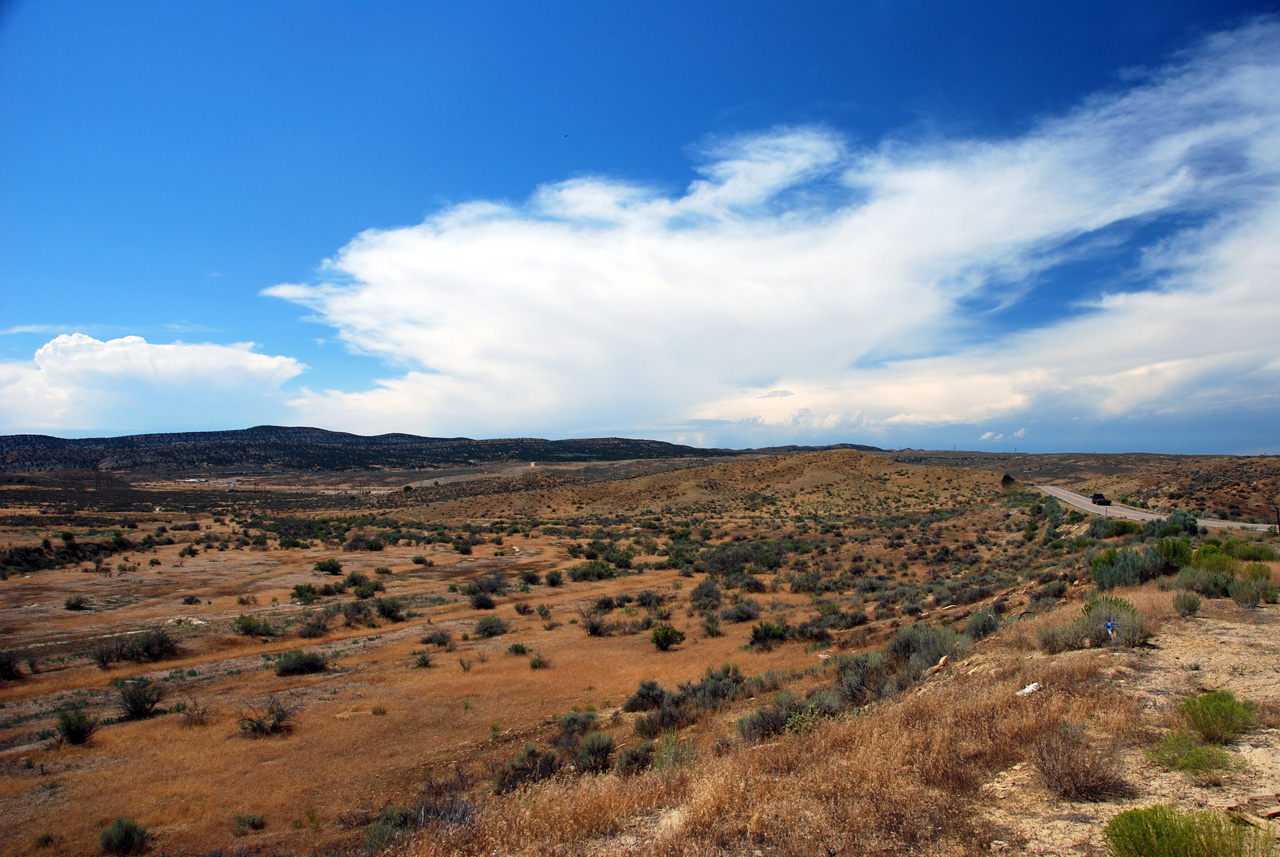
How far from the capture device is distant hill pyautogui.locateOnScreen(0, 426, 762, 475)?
380 feet

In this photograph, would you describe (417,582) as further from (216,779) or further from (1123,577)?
(1123,577)

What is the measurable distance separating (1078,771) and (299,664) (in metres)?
16.6

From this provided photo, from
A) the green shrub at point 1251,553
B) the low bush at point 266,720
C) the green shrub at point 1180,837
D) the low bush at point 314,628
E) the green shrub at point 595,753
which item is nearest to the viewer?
the green shrub at point 1180,837

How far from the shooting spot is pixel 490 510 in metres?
69.1

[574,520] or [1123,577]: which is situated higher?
[1123,577]

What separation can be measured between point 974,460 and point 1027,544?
112707 mm

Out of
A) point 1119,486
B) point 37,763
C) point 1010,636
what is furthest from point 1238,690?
point 1119,486

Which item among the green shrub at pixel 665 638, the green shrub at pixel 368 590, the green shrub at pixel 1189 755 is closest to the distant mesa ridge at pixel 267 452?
the green shrub at pixel 368 590

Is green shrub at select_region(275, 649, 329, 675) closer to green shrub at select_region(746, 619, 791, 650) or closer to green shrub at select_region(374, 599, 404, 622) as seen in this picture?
green shrub at select_region(374, 599, 404, 622)

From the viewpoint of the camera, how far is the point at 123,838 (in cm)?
734

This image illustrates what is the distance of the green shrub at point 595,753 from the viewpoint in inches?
341

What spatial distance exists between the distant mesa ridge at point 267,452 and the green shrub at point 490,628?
119m

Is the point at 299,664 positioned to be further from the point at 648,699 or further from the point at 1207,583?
the point at 1207,583

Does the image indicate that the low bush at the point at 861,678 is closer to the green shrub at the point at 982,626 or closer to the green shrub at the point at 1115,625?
the green shrub at the point at 982,626
